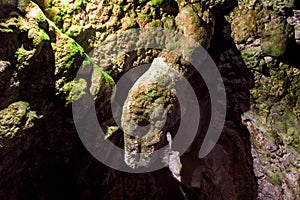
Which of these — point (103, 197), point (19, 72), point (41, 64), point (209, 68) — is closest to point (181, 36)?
point (209, 68)

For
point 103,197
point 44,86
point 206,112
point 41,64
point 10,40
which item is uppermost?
point 10,40

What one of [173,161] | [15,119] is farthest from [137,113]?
[173,161]

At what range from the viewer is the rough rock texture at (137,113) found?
2.66m

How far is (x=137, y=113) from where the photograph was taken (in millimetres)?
3273

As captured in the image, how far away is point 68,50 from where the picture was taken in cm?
287

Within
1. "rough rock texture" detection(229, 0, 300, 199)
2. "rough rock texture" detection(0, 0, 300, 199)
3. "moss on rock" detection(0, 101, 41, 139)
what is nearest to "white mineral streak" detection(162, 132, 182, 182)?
"rough rock texture" detection(0, 0, 300, 199)

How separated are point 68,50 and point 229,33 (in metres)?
2.56

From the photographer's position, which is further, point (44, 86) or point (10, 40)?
point (44, 86)

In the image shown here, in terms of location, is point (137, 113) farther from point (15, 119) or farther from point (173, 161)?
point (173, 161)

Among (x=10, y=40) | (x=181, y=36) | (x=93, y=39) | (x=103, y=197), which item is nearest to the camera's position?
(x=10, y=40)

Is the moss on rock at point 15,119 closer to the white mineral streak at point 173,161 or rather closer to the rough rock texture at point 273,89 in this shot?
Result: the white mineral streak at point 173,161

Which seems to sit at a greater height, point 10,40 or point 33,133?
point 10,40

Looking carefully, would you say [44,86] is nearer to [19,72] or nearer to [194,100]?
[19,72]

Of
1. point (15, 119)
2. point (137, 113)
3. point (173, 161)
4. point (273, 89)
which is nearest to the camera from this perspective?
point (15, 119)
